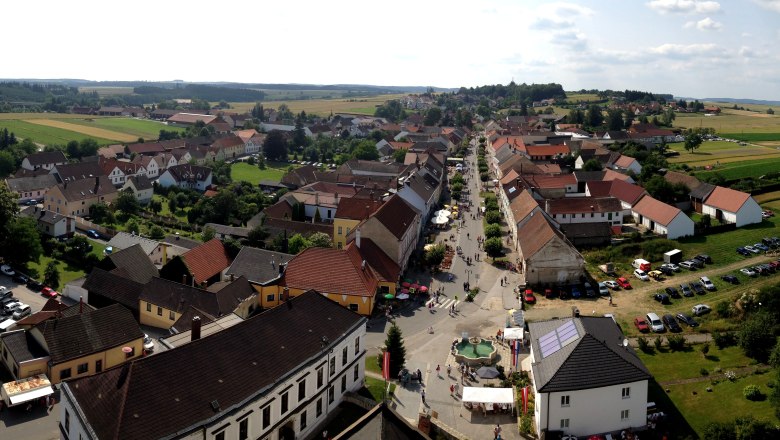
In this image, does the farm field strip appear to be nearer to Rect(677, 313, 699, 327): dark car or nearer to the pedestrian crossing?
the pedestrian crossing

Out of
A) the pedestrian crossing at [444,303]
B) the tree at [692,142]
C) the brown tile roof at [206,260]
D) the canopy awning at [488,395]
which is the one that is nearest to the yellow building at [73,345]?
the brown tile roof at [206,260]

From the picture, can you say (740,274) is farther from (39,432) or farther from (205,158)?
(205,158)

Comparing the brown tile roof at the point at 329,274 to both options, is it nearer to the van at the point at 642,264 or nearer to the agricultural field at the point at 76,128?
the van at the point at 642,264

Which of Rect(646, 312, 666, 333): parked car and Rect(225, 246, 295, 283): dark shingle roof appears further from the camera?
Rect(225, 246, 295, 283): dark shingle roof

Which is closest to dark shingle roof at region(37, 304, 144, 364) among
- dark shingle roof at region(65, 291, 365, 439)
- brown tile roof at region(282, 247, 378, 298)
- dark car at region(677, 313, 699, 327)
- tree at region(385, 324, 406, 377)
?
brown tile roof at region(282, 247, 378, 298)

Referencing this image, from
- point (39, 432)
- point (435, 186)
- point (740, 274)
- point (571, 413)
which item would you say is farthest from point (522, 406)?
point (435, 186)

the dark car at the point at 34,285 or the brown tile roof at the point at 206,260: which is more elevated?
the brown tile roof at the point at 206,260
